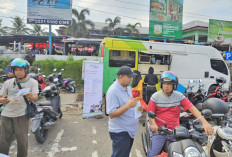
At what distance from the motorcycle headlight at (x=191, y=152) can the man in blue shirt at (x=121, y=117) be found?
74cm

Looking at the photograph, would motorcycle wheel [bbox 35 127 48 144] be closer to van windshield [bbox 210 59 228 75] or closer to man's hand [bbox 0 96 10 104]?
man's hand [bbox 0 96 10 104]

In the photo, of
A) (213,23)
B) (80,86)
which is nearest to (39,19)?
(80,86)

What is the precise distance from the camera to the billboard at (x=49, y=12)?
551 inches

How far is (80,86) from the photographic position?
10.6m

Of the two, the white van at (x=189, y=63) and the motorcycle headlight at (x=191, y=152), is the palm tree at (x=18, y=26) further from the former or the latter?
the motorcycle headlight at (x=191, y=152)

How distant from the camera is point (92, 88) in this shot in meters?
5.38

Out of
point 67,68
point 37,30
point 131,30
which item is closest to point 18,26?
point 37,30

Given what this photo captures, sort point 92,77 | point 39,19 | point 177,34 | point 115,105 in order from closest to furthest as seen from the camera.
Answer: point 115,105 → point 92,77 → point 39,19 → point 177,34

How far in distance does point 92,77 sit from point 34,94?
271 centimetres

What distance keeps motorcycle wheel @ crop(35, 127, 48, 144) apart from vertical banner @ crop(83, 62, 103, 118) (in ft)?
4.96

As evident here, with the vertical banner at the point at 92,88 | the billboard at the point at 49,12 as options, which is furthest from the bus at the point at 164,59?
the billboard at the point at 49,12

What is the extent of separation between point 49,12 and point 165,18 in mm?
9685

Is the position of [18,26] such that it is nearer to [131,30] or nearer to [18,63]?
[131,30]

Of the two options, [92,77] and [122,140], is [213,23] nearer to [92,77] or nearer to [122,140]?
[92,77]
